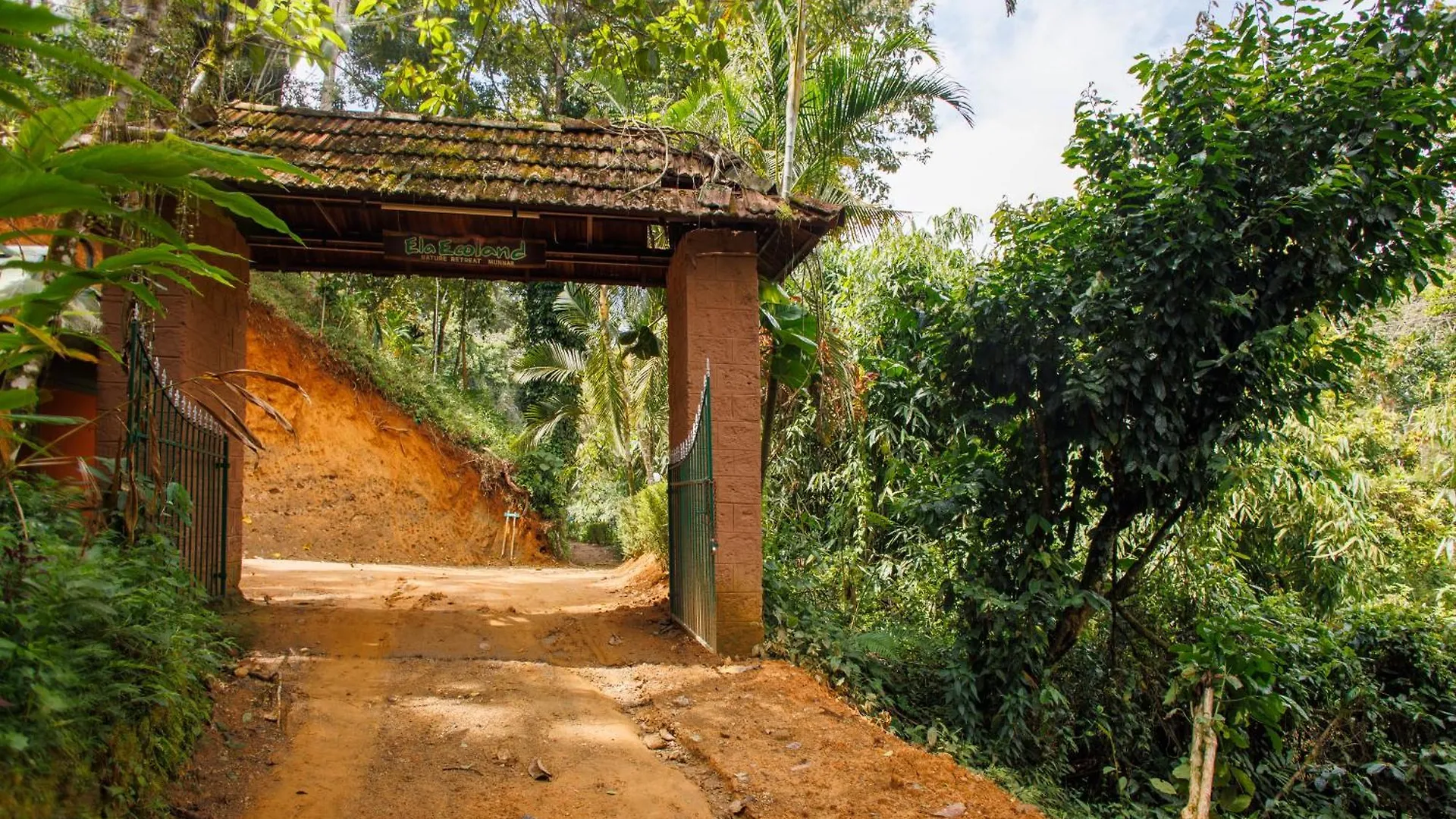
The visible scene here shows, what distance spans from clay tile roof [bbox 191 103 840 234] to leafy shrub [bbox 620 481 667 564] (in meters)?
5.45

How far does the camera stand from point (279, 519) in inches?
697

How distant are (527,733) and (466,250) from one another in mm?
4598

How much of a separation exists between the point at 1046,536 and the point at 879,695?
76.6 inches

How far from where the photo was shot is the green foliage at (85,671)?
2822 mm

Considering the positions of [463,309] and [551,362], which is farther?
[551,362]

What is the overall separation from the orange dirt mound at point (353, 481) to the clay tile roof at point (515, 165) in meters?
10.2

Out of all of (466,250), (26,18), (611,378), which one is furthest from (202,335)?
(611,378)

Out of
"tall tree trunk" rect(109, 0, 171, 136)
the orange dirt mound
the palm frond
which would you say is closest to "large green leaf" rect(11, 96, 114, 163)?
"tall tree trunk" rect(109, 0, 171, 136)

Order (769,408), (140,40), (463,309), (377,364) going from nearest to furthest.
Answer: (140,40) < (769,408) < (463,309) < (377,364)

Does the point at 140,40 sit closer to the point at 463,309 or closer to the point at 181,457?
the point at 181,457

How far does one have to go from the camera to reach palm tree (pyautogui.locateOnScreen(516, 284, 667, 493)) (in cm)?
1580

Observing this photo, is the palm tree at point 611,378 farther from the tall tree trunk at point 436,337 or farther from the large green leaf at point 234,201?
the large green leaf at point 234,201

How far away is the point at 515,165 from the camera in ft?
26.7

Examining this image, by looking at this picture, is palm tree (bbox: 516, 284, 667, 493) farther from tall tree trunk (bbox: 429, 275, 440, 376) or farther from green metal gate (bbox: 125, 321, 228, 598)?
green metal gate (bbox: 125, 321, 228, 598)
